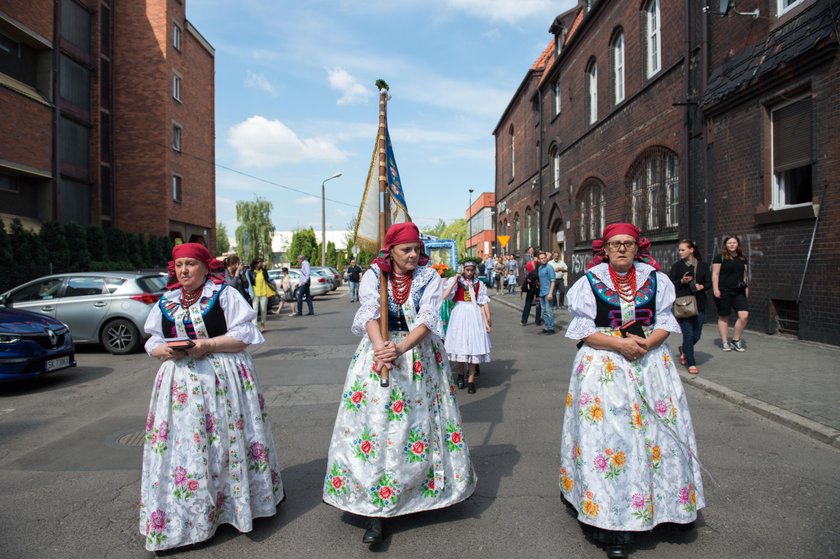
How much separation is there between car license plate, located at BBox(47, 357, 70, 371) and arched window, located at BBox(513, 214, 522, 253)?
30.9 meters

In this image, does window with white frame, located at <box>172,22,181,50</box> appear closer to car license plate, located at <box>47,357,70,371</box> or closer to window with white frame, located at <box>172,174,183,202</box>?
window with white frame, located at <box>172,174,183,202</box>

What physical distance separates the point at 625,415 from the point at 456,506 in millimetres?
1364

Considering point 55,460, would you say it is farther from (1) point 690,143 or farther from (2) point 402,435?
(1) point 690,143

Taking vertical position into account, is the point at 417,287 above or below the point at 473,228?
below

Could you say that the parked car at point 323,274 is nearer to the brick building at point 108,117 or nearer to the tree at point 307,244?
the brick building at point 108,117

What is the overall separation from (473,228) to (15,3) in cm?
5170

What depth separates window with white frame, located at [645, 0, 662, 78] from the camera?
16234 mm

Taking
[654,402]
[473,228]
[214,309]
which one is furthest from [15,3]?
[473,228]

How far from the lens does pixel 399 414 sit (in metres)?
3.48

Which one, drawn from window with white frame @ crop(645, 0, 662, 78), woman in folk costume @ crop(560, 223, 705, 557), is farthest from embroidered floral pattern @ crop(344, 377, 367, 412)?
window with white frame @ crop(645, 0, 662, 78)

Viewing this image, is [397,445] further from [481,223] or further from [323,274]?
[481,223]

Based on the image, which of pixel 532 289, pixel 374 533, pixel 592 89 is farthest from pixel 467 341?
pixel 592 89

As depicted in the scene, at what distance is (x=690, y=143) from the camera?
46.2 ft

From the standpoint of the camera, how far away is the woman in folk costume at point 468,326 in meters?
7.61
